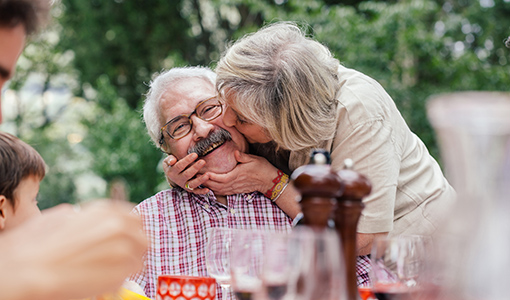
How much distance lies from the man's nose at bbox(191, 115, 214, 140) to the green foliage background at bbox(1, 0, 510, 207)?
3229 millimetres

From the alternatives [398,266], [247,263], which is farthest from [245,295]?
[398,266]

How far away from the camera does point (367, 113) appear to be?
2.30 m

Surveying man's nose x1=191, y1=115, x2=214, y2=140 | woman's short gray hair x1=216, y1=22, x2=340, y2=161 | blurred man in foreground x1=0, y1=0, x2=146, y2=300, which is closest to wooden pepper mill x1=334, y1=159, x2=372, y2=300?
blurred man in foreground x1=0, y1=0, x2=146, y2=300

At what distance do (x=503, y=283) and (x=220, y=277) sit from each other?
0.82 m

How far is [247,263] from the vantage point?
1.07 metres

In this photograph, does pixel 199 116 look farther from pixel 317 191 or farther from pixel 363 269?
pixel 317 191

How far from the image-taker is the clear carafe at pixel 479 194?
0.81 meters

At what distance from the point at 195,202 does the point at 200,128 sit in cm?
37

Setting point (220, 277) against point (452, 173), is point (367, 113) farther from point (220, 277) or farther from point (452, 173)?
point (452, 173)

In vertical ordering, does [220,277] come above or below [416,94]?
below

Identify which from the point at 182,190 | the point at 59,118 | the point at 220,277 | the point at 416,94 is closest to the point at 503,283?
the point at 220,277

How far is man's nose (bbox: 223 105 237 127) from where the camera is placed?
2.48 m

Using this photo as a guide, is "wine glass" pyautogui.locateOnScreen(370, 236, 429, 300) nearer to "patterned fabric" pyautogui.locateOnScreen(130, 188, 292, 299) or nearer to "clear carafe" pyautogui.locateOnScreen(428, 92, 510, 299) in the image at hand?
"clear carafe" pyautogui.locateOnScreen(428, 92, 510, 299)

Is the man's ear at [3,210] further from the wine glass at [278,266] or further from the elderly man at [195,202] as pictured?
the wine glass at [278,266]
